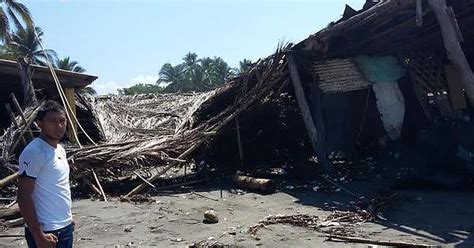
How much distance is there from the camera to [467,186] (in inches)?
291

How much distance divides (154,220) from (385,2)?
5.05m

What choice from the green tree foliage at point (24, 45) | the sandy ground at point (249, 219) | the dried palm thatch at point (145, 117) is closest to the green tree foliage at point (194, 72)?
the green tree foliage at point (24, 45)

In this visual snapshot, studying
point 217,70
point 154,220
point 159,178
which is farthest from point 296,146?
point 217,70

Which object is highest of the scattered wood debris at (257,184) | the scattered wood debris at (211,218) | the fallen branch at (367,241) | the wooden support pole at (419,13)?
the wooden support pole at (419,13)

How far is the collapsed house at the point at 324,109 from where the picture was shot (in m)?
8.44

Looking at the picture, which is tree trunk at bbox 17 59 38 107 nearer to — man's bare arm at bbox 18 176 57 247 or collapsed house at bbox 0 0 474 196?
collapsed house at bbox 0 0 474 196

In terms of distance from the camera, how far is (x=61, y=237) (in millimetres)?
3039

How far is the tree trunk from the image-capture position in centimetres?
994

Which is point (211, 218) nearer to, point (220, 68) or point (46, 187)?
point (46, 187)

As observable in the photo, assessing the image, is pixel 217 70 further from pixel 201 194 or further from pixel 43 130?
pixel 43 130

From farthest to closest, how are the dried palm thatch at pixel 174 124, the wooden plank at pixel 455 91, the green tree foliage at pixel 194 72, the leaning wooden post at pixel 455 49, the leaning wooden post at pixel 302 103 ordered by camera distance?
the green tree foliage at pixel 194 72 < the wooden plank at pixel 455 91 < the leaning wooden post at pixel 302 103 < the dried palm thatch at pixel 174 124 < the leaning wooden post at pixel 455 49

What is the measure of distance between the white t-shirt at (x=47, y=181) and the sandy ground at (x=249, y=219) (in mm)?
2545

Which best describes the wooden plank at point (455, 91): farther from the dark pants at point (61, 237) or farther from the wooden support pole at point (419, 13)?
the dark pants at point (61, 237)

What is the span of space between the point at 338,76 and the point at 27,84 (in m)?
6.43
